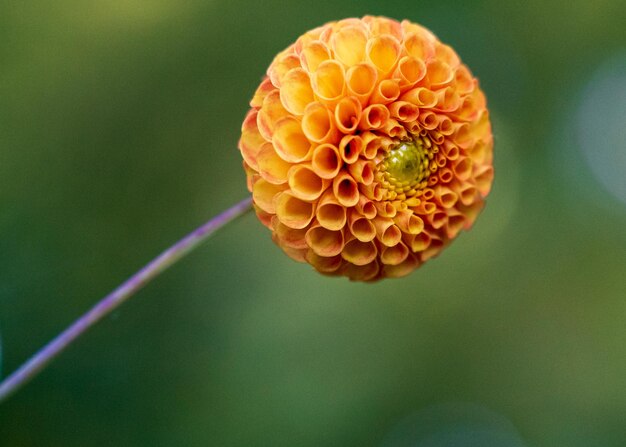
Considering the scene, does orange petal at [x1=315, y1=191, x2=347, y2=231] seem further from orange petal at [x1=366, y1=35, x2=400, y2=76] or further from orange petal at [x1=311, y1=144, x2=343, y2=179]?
orange petal at [x1=366, y1=35, x2=400, y2=76]

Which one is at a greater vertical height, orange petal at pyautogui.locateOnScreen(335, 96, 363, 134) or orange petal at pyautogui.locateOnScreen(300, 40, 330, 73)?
orange petal at pyautogui.locateOnScreen(300, 40, 330, 73)

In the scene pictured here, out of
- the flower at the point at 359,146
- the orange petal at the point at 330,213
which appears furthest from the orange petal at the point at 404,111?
the orange petal at the point at 330,213

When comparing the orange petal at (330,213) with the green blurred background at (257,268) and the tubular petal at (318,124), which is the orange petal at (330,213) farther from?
the green blurred background at (257,268)

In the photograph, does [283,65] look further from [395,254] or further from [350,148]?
[395,254]

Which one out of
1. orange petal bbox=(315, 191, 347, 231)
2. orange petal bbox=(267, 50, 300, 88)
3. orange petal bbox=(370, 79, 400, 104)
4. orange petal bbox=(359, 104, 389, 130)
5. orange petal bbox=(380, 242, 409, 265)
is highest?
orange petal bbox=(267, 50, 300, 88)

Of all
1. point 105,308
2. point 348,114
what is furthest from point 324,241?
point 105,308

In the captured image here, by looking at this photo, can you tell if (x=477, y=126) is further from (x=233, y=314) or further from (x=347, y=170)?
(x=233, y=314)

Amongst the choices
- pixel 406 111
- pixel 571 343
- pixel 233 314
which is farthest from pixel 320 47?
pixel 571 343

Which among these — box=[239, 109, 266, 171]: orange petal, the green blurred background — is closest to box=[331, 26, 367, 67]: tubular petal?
box=[239, 109, 266, 171]: orange petal
